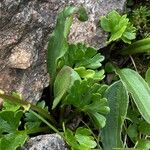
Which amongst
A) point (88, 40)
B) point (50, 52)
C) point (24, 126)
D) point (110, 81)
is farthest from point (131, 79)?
point (24, 126)

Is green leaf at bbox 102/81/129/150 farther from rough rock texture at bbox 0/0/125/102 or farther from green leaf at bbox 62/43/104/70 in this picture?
rough rock texture at bbox 0/0/125/102

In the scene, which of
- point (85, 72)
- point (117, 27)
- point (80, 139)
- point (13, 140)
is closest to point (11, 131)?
point (13, 140)

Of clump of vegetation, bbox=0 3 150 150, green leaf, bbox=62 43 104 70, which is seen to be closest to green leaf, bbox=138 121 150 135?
clump of vegetation, bbox=0 3 150 150

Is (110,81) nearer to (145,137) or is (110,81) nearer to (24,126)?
(145,137)

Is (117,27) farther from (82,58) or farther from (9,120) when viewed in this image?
(9,120)

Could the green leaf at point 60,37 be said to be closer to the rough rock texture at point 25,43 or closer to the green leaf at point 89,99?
the rough rock texture at point 25,43
